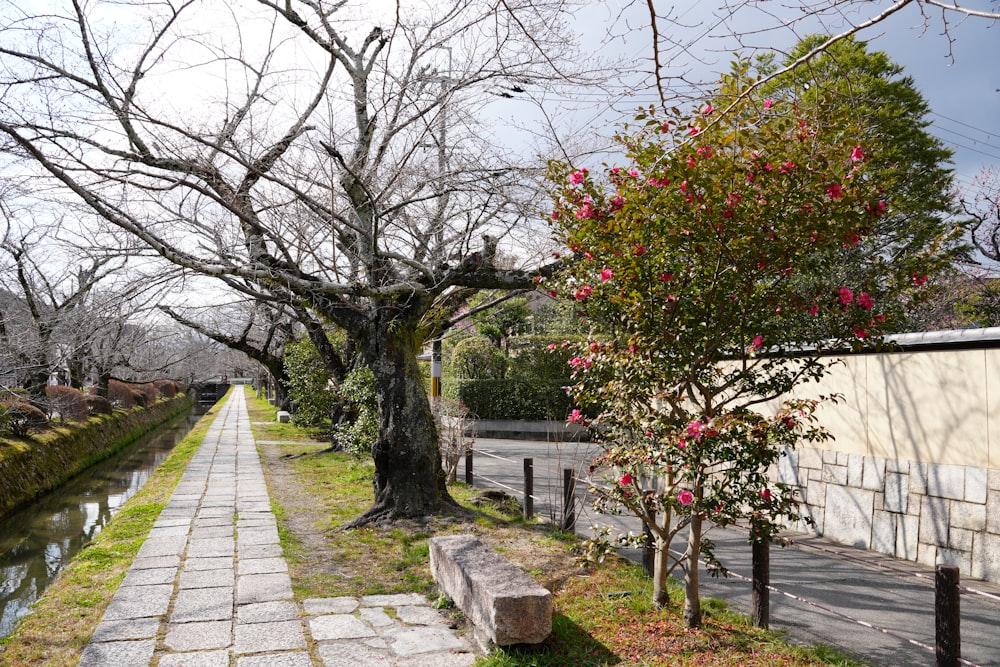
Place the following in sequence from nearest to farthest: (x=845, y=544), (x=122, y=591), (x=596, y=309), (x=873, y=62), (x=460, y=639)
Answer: (x=460, y=639) < (x=596, y=309) < (x=122, y=591) < (x=845, y=544) < (x=873, y=62)

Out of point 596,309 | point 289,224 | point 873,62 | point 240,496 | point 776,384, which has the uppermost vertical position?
point 873,62

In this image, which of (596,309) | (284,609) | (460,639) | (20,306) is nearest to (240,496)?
(284,609)

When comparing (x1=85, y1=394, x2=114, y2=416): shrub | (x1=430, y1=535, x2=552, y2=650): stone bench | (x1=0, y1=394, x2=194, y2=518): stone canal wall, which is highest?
(x1=85, y1=394, x2=114, y2=416): shrub

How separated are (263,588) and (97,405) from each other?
18257 millimetres

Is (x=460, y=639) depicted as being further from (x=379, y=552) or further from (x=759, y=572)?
(x=379, y=552)

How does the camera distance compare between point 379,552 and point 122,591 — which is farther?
point 379,552

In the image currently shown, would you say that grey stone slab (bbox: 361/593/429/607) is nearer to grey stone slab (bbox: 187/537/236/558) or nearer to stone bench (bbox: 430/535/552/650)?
stone bench (bbox: 430/535/552/650)

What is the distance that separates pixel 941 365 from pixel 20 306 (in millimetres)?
20152

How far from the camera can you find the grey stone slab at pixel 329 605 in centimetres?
488

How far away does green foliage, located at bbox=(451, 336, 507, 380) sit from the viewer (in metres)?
23.0

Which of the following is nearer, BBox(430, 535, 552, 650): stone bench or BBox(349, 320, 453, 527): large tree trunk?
BBox(430, 535, 552, 650): stone bench

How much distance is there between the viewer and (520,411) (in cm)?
2159

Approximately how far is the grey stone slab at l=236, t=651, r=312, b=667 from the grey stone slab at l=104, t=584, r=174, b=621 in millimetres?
1143

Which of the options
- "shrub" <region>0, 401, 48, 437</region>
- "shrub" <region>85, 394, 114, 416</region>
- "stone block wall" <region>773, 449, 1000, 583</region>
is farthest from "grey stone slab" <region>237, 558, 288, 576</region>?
"shrub" <region>85, 394, 114, 416</region>
